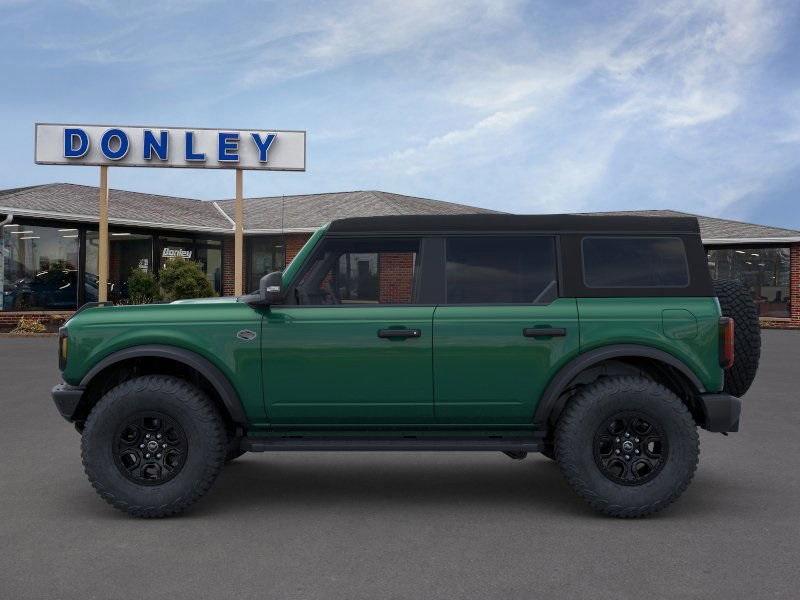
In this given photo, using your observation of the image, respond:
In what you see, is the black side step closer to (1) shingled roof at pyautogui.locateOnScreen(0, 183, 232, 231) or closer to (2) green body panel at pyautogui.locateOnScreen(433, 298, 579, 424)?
(2) green body panel at pyautogui.locateOnScreen(433, 298, 579, 424)

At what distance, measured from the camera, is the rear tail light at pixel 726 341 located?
18.2 ft

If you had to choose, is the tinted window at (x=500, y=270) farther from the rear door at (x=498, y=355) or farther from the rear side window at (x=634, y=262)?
the rear side window at (x=634, y=262)

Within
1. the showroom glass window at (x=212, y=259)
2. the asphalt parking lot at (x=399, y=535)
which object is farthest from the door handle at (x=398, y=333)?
the showroom glass window at (x=212, y=259)

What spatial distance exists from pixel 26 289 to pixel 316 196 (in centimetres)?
1370

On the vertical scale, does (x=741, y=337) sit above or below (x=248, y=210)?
below

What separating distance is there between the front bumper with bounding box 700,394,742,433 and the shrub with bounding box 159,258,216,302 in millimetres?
21950

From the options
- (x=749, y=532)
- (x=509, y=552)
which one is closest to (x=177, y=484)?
(x=509, y=552)

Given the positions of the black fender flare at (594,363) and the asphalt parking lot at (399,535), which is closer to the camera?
the asphalt parking lot at (399,535)

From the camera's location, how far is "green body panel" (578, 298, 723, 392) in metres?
5.56

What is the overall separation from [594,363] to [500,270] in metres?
0.87

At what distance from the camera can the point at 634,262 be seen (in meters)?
5.77

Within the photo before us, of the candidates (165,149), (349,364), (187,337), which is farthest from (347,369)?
(165,149)

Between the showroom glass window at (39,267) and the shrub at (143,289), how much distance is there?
255 cm

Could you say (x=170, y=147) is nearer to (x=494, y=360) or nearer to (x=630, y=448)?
(x=494, y=360)
